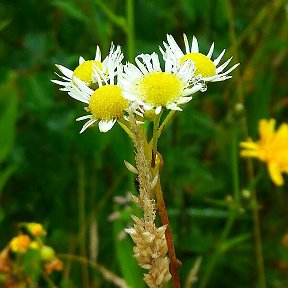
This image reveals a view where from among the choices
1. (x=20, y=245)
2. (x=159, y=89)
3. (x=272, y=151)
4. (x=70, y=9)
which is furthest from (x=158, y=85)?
(x=272, y=151)

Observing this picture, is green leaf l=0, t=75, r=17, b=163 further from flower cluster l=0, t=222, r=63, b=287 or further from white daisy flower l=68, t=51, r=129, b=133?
white daisy flower l=68, t=51, r=129, b=133

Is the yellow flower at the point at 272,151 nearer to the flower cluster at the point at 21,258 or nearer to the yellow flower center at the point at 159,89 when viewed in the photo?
the flower cluster at the point at 21,258

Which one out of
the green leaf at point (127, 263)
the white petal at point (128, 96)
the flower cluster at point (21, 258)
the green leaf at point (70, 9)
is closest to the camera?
the white petal at point (128, 96)

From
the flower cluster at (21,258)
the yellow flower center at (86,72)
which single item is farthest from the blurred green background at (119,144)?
the yellow flower center at (86,72)

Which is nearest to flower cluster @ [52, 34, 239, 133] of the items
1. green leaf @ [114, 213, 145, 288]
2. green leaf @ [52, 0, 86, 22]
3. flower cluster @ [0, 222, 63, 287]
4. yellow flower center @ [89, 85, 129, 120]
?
yellow flower center @ [89, 85, 129, 120]

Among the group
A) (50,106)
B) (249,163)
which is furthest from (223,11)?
(50,106)

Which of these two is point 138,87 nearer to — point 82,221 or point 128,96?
point 128,96
